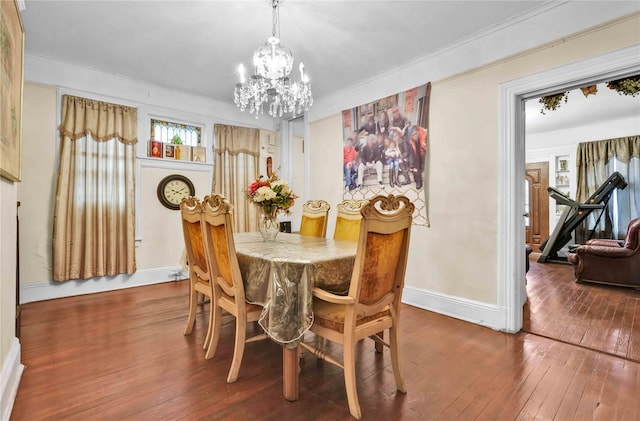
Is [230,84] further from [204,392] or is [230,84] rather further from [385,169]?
[204,392]

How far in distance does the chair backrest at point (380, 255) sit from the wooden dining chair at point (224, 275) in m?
0.77

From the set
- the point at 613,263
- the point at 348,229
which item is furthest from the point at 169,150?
the point at 613,263

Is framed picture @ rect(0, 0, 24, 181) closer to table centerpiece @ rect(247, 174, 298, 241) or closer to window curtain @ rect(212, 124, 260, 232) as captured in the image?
table centerpiece @ rect(247, 174, 298, 241)

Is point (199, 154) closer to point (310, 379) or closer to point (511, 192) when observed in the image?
point (310, 379)

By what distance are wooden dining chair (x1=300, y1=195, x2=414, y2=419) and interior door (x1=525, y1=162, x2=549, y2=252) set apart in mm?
6967

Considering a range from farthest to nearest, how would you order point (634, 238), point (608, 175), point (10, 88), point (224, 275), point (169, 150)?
point (608, 175) → point (169, 150) → point (634, 238) → point (224, 275) → point (10, 88)

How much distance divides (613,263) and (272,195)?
188 inches

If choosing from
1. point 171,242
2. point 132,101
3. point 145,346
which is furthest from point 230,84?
point 145,346

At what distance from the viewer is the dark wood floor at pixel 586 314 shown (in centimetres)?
257

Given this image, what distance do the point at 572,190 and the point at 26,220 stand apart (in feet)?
30.6

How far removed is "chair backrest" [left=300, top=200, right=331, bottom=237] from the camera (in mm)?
3475

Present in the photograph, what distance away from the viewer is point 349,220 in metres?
3.09

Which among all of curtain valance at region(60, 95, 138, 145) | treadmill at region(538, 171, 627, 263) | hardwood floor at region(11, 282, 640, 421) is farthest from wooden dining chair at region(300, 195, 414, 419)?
treadmill at region(538, 171, 627, 263)

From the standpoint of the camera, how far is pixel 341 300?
5.28 feet
